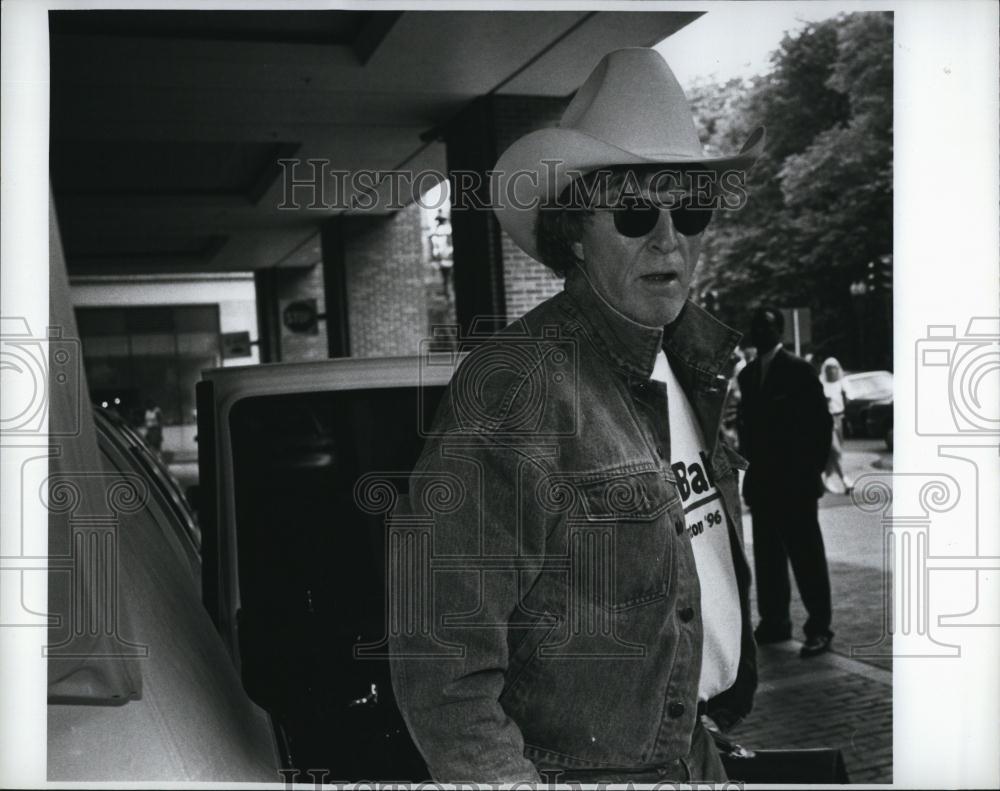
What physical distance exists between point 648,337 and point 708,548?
0.44 metres

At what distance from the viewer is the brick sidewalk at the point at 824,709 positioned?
4.70 m

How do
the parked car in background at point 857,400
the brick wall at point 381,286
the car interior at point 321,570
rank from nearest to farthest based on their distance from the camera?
the car interior at point 321,570
the parked car in background at point 857,400
the brick wall at point 381,286

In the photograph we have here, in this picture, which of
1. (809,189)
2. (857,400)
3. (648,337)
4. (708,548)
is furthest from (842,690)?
(809,189)

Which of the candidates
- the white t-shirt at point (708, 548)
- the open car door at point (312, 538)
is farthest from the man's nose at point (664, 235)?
the open car door at point (312, 538)

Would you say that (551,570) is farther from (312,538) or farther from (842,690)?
(842,690)

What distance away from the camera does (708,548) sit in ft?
6.65

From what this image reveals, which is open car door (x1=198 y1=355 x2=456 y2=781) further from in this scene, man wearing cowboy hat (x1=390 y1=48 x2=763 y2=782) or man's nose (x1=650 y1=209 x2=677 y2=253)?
man's nose (x1=650 y1=209 x2=677 y2=253)

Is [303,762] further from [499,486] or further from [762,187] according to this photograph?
[762,187]

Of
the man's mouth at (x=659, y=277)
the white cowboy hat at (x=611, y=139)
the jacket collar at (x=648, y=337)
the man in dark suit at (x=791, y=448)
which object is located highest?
the white cowboy hat at (x=611, y=139)

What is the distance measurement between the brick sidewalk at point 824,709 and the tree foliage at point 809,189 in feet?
6.25

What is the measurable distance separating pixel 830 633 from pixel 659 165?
501 cm

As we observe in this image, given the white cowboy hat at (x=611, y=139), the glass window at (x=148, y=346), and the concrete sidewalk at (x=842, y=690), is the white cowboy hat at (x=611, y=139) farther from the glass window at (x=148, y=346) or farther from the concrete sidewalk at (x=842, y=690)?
the glass window at (x=148, y=346)

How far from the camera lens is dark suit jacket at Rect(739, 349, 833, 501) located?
19.8 ft

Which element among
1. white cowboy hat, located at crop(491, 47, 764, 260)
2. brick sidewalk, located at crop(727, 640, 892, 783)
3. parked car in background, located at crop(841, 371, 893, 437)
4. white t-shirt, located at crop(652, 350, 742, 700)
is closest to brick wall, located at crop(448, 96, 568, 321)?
parked car in background, located at crop(841, 371, 893, 437)
